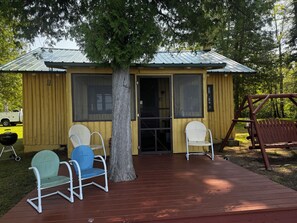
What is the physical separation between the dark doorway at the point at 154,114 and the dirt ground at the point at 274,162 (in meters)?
1.74

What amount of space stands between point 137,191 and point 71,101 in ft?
10.6

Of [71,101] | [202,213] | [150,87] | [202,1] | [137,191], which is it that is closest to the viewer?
[202,213]

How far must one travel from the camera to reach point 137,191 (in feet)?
12.4

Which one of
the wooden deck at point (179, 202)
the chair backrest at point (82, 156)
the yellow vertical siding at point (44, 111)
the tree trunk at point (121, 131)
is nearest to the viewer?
the wooden deck at point (179, 202)

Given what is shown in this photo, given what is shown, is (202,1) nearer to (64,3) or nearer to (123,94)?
(123,94)

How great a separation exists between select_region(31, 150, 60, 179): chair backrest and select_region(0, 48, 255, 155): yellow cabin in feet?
6.97

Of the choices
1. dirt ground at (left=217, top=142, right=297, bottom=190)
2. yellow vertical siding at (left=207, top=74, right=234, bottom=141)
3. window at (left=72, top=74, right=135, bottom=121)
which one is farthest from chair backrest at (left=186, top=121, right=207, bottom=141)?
yellow vertical siding at (left=207, top=74, right=234, bottom=141)

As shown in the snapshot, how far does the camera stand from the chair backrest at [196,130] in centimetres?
628

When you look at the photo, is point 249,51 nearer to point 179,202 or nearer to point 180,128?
point 180,128

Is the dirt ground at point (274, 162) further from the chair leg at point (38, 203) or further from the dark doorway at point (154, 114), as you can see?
the chair leg at point (38, 203)

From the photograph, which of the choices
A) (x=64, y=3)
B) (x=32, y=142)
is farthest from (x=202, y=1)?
(x=32, y=142)

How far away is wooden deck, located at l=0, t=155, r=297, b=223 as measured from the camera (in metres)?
2.94

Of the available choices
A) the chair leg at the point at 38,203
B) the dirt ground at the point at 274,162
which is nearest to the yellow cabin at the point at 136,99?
the dirt ground at the point at 274,162

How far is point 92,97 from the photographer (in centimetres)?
628
